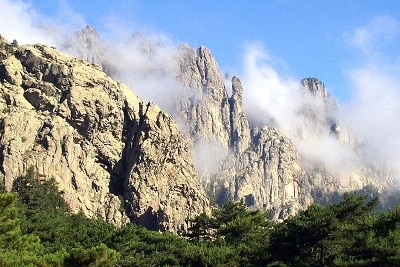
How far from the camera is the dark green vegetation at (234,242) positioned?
3391 centimetres

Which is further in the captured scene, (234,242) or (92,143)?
(92,143)

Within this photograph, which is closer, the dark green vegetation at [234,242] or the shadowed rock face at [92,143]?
the dark green vegetation at [234,242]

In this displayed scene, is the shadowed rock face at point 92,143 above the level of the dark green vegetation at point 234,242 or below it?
above

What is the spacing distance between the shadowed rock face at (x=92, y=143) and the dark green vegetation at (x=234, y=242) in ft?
97.9

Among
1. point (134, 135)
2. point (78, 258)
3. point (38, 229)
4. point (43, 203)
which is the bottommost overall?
point (78, 258)

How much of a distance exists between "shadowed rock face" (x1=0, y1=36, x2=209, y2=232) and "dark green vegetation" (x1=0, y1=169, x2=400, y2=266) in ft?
97.9

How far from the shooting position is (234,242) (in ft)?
209

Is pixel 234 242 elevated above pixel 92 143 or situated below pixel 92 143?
below

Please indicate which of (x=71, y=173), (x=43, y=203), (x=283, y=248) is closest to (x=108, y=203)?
(x=71, y=173)

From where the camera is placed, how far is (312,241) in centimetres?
5097

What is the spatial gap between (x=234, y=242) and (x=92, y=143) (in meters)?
57.8

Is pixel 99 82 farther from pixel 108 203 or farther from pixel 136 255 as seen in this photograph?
pixel 136 255

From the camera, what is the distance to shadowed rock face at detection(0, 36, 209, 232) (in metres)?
103

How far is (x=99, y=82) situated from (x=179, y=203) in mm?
36230
